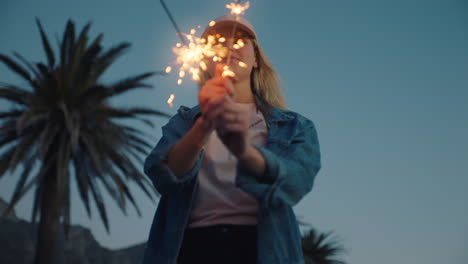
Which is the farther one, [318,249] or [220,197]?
[318,249]

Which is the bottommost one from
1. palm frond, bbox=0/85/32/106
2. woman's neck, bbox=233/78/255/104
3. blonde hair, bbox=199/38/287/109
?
woman's neck, bbox=233/78/255/104

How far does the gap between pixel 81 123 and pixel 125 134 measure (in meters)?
1.35

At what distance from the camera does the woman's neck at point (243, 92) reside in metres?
2.17

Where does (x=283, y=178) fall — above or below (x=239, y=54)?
below

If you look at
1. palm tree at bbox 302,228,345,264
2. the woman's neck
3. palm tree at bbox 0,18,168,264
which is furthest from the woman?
palm tree at bbox 302,228,345,264

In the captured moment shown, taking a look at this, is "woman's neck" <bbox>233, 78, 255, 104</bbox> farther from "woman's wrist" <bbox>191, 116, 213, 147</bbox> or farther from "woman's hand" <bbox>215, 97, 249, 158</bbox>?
"woman's hand" <bbox>215, 97, 249, 158</bbox>

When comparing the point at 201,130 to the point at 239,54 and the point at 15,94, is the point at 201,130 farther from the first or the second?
the point at 15,94

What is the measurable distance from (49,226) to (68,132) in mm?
2769

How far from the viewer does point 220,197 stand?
1.71 metres

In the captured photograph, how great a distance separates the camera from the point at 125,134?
11.5 meters

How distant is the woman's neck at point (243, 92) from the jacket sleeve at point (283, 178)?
55 centimetres

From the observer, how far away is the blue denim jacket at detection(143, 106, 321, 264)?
141 centimetres

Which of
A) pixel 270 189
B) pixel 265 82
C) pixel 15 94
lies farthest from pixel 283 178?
pixel 15 94

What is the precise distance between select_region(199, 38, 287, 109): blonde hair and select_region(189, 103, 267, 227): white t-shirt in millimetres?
591
